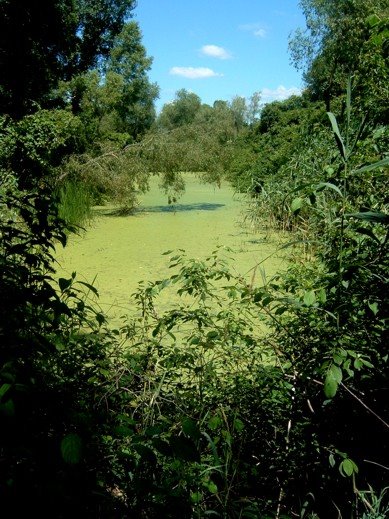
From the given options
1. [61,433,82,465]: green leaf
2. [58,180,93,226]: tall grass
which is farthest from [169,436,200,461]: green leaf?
[58,180,93,226]: tall grass

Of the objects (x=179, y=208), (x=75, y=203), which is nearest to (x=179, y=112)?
(x=179, y=208)

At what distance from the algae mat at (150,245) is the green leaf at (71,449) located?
191 centimetres

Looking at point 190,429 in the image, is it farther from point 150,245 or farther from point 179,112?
point 179,112

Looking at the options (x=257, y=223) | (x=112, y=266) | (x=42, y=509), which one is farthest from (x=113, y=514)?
(x=257, y=223)

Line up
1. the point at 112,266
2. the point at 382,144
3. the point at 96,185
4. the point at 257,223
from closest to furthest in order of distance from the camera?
the point at 382,144
the point at 112,266
the point at 257,223
the point at 96,185

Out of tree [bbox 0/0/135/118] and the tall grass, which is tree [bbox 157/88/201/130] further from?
the tall grass

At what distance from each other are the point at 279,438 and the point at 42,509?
0.91 meters

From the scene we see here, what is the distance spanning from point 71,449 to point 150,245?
4.94 meters

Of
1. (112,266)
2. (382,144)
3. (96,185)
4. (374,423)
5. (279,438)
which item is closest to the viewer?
(374,423)

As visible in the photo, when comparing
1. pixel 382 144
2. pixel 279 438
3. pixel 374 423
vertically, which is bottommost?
pixel 279 438

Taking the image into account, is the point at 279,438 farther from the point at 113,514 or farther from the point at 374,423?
the point at 113,514

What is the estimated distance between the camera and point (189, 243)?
567 cm

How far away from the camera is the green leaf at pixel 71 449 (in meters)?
0.69

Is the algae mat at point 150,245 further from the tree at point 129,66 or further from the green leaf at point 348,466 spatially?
the tree at point 129,66
